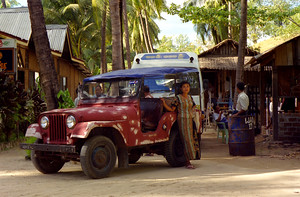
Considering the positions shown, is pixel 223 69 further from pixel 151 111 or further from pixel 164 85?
pixel 151 111

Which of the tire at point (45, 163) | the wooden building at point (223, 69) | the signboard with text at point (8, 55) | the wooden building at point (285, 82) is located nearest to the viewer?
the tire at point (45, 163)

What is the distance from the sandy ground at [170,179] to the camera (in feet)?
20.5

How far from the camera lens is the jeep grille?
25.3 ft

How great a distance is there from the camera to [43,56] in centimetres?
1148

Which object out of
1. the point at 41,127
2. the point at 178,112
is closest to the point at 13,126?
the point at 41,127

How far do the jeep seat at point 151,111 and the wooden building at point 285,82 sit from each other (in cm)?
570

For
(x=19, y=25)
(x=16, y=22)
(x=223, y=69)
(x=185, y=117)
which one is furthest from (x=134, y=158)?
(x=223, y=69)

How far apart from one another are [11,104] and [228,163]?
21.6 ft

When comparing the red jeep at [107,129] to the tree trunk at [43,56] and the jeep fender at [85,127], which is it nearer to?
the jeep fender at [85,127]

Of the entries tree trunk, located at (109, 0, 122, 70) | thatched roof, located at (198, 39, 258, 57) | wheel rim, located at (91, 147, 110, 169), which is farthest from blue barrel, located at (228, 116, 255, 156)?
thatched roof, located at (198, 39, 258, 57)

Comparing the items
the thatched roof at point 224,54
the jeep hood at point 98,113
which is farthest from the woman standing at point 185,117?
the thatched roof at point 224,54

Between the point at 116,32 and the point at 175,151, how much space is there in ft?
21.8

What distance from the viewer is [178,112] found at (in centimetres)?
894

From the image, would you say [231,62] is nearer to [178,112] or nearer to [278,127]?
[278,127]
